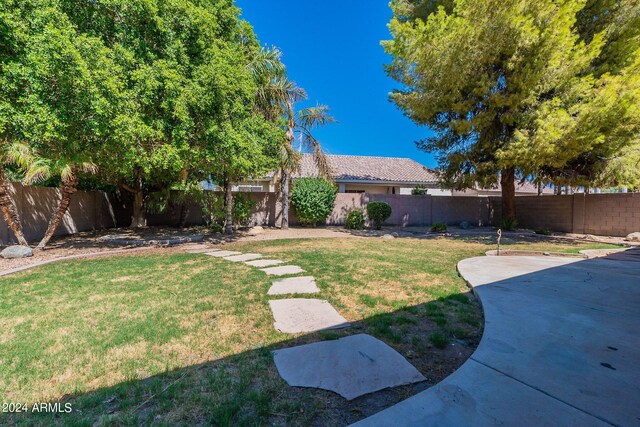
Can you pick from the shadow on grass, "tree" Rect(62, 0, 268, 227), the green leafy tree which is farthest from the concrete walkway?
the green leafy tree

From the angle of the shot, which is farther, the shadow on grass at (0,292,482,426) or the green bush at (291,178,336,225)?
the green bush at (291,178,336,225)

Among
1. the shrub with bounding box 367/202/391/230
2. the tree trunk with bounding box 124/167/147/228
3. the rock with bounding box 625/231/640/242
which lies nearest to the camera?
the rock with bounding box 625/231/640/242

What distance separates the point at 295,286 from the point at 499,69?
11843 mm

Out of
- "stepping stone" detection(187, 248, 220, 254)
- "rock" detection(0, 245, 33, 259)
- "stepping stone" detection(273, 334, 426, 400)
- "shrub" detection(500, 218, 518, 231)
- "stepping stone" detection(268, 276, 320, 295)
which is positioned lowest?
"stepping stone" detection(273, 334, 426, 400)

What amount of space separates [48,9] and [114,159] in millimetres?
3180

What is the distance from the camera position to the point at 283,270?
18.9 feet

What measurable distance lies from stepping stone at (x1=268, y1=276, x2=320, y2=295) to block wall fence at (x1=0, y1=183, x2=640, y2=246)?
8.72 meters

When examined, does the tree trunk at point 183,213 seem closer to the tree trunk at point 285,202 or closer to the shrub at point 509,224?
the tree trunk at point 285,202

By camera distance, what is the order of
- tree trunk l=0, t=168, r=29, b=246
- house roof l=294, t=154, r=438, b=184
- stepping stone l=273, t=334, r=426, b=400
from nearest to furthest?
1. stepping stone l=273, t=334, r=426, b=400
2. tree trunk l=0, t=168, r=29, b=246
3. house roof l=294, t=154, r=438, b=184

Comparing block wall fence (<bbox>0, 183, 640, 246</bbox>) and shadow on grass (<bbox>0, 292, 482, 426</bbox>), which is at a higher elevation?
block wall fence (<bbox>0, 183, 640, 246</bbox>)

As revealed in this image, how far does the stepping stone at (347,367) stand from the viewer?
7.14ft

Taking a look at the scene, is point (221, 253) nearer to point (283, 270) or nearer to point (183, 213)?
point (283, 270)

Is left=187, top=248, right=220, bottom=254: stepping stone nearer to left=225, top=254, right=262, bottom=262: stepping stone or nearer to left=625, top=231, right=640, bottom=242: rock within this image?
left=225, top=254, right=262, bottom=262: stepping stone

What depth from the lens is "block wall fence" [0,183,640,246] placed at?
31.5 ft
